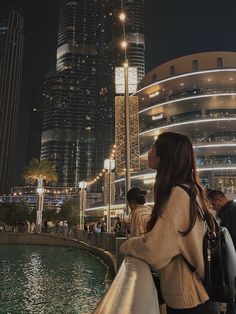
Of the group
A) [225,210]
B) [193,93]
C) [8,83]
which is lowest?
[225,210]

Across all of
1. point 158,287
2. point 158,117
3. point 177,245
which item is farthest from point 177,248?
point 158,117

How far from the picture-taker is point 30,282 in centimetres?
1394

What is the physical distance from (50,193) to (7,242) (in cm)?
7304

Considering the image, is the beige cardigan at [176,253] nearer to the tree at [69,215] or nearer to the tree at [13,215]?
the tree at [13,215]

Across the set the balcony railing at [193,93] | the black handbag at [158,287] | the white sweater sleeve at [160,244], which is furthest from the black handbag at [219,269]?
the balcony railing at [193,93]

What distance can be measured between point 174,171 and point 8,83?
198141mm

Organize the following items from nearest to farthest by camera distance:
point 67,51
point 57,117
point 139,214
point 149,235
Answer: point 149,235, point 139,214, point 57,117, point 67,51

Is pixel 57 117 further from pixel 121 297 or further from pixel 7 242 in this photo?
pixel 121 297

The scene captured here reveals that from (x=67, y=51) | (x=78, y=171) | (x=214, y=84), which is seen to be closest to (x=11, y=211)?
(x=214, y=84)

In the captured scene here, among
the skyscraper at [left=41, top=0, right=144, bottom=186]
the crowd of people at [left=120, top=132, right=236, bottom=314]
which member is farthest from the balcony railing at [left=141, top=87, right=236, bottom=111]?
the skyscraper at [left=41, top=0, right=144, bottom=186]

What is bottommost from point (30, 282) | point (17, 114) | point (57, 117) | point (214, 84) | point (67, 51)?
point (30, 282)

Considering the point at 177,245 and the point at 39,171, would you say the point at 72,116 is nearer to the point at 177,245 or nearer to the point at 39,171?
the point at 39,171

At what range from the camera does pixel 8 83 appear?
186125 millimetres

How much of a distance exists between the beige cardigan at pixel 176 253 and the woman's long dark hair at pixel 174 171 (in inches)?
2.8
